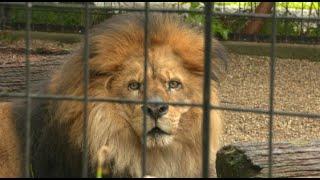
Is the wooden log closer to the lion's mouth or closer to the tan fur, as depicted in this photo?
the lion's mouth

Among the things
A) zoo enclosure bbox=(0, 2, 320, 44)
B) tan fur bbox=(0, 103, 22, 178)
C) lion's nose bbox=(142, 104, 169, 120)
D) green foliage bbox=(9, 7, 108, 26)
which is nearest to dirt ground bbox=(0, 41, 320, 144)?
zoo enclosure bbox=(0, 2, 320, 44)

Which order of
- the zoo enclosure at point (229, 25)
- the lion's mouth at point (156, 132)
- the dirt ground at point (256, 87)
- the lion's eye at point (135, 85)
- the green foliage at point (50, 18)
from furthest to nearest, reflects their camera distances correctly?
1. the green foliage at point (50, 18)
2. the zoo enclosure at point (229, 25)
3. the dirt ground at point (256, 87)
4. the lion's eye at point (135, 85)
5. the lion's mouth at point (156, 132)

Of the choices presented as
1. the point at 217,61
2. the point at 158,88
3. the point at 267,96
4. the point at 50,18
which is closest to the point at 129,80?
the point at 158,88

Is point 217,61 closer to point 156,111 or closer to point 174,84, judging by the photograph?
point 174,84

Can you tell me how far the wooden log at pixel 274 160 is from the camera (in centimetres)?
386

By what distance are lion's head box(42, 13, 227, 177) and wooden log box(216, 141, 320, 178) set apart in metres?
0.24

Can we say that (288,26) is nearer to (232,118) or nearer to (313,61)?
(313,61)

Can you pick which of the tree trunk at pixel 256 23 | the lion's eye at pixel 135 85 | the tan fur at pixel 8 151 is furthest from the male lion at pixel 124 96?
the tree trunk at pixel 256 23

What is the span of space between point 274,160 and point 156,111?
65 centimetres

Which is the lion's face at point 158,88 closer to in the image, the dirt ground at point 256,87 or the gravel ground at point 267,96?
the dirt ground at point 256,87

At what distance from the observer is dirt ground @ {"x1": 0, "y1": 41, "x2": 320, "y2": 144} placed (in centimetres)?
585

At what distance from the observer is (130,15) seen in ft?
13.9

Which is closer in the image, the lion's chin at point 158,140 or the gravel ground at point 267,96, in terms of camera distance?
the lion's chin at point 158,140

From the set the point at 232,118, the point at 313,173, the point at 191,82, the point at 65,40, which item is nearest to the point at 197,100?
the point at 191,82
